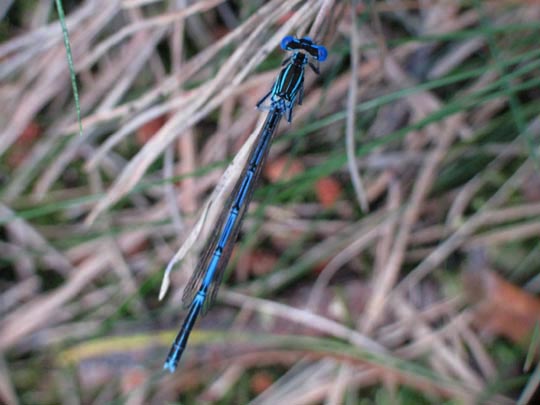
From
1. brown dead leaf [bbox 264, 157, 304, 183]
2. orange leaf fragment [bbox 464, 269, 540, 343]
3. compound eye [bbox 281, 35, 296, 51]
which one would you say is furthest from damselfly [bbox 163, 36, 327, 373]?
orange leaf fragment [bbox 464, 269, 540, 343]

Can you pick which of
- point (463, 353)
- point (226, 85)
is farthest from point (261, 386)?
point (226, 85)

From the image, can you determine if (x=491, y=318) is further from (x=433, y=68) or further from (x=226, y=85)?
(x=226, y=85)

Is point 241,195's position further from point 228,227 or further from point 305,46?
point 305,46

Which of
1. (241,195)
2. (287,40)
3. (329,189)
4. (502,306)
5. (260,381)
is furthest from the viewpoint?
(329,189)

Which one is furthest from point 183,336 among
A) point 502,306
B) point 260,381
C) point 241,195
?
point 502,306

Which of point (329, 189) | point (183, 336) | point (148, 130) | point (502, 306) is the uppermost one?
point (148, 130)

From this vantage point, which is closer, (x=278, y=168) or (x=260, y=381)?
(x=260, y=381)

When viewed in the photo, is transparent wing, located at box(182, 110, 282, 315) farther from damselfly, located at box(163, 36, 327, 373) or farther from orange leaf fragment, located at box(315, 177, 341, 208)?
orange leaf fragment, located at box(315, 177, 341, 208)

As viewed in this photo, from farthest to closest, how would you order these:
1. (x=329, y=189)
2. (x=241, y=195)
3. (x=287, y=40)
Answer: (x=329, y=189) → (x=241, y=195) → (x=287, y=40)
